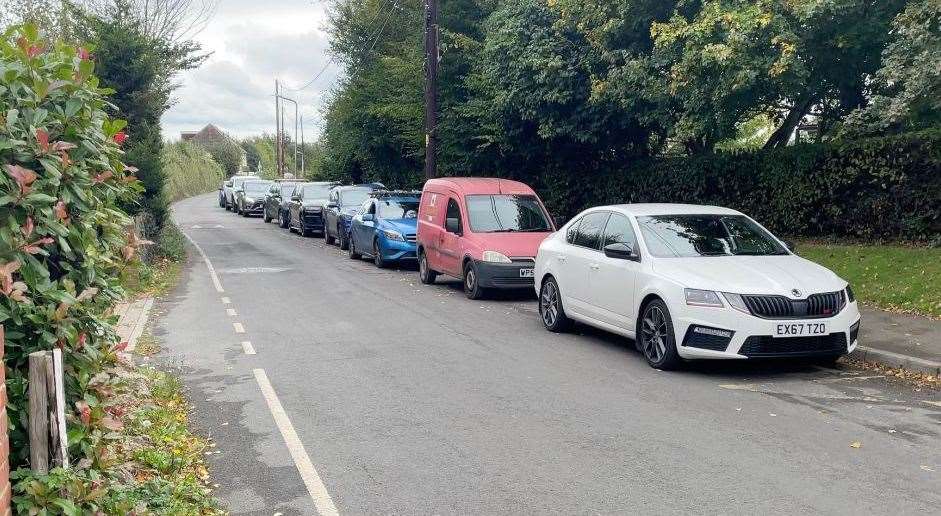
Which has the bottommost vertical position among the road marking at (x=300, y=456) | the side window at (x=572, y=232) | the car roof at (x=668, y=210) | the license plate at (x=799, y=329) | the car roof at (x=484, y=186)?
the road marking at (x=300, y=456)

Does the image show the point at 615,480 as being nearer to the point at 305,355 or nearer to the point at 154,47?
the point at 305,355

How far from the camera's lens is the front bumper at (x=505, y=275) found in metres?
14.4

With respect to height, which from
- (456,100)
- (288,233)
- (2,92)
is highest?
(456,100)

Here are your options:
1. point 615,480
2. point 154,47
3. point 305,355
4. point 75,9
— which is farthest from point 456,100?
point 615,480

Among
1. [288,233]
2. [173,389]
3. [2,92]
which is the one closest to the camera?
[2,92]

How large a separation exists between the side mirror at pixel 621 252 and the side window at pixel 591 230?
758 millimetres

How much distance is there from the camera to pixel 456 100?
26203 millimetres

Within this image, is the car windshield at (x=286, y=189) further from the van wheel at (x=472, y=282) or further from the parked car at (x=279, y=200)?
the van wheel at (x=472, y=282)

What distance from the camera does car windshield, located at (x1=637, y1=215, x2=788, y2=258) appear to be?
9.59 metres

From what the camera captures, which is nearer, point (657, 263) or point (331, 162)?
point (657, 263)

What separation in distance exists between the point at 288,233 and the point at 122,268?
27980 millimetres

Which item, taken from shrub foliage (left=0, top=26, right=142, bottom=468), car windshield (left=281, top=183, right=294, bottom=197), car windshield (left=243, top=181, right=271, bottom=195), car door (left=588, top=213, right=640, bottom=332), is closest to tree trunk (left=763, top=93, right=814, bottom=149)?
car door (left=588, top=213, right=640, bottom=332)

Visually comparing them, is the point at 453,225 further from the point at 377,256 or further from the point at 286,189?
the point at 286,189

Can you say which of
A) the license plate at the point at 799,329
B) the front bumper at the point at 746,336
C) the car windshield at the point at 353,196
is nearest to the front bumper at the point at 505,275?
the front bumper at the point at 746,336
